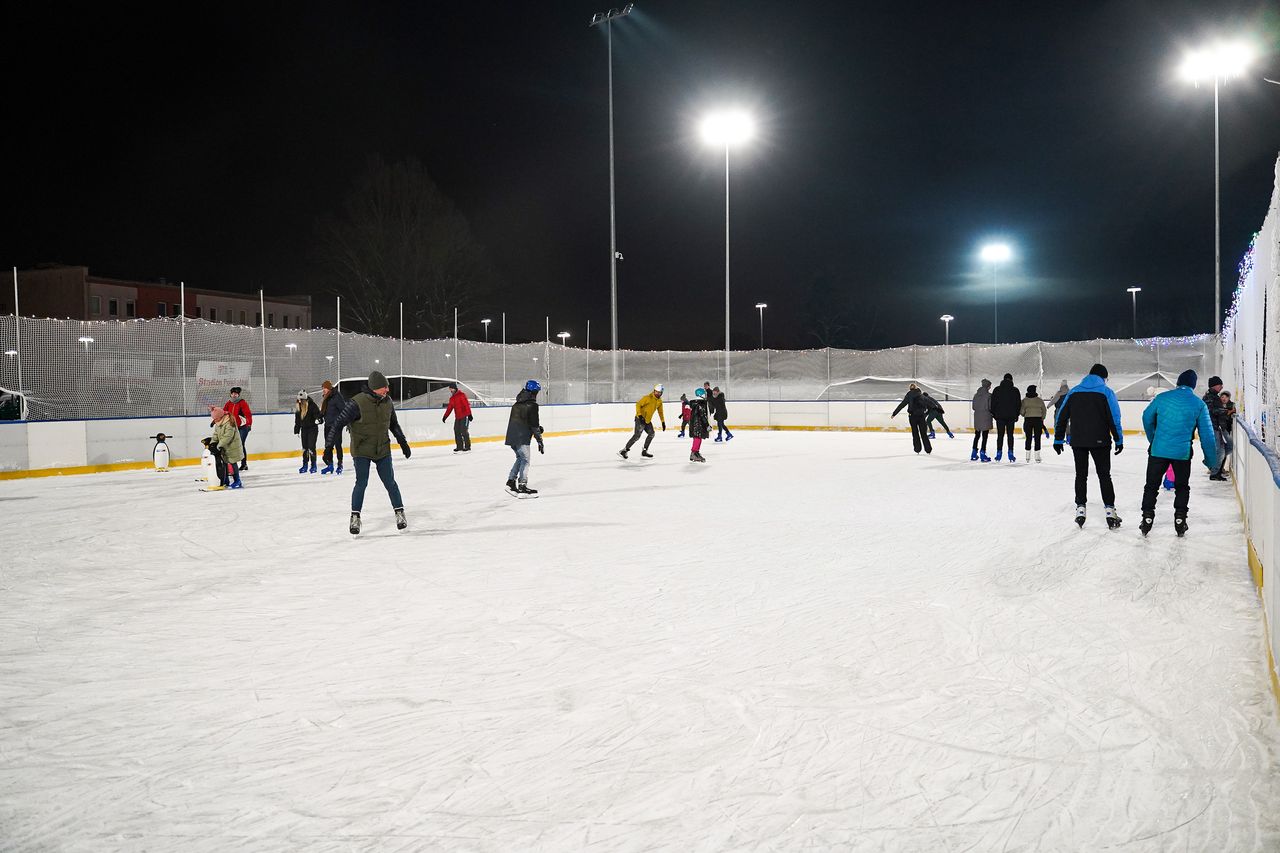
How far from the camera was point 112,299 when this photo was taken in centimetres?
5162

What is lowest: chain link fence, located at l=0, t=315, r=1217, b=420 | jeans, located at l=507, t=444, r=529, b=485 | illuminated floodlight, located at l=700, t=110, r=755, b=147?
jeans, located at l=507, t=444, r=529, b=485

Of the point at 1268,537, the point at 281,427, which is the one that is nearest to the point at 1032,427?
the point at 1268,537

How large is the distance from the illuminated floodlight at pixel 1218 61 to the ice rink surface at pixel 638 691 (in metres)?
16.7

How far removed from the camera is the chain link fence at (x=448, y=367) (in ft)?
43.2

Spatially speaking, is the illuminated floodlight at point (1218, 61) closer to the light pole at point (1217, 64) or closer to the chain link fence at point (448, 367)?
the light pole at point (1217, 64)

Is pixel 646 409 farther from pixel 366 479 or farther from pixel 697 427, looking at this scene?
pixel 366 479

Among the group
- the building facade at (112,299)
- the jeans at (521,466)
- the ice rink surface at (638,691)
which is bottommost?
the ice rink surface at (638,691)

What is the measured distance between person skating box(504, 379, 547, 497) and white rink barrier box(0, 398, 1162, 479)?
7853 mm

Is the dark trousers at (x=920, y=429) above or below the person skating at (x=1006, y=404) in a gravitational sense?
below

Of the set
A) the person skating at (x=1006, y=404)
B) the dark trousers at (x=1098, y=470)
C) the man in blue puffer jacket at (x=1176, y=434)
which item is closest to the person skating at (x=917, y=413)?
the person skating at (x=1006, y=404)

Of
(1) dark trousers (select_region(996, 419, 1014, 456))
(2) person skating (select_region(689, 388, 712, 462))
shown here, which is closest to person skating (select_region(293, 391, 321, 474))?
(2) person skating (select_region(689, 388, 712, 462))

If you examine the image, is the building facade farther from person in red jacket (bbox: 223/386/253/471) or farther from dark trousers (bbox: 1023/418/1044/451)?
dark trousers (bbox: 1023/418/1044/451)

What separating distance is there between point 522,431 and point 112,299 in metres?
52.8

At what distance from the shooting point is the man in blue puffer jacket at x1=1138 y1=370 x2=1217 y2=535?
666 cm
